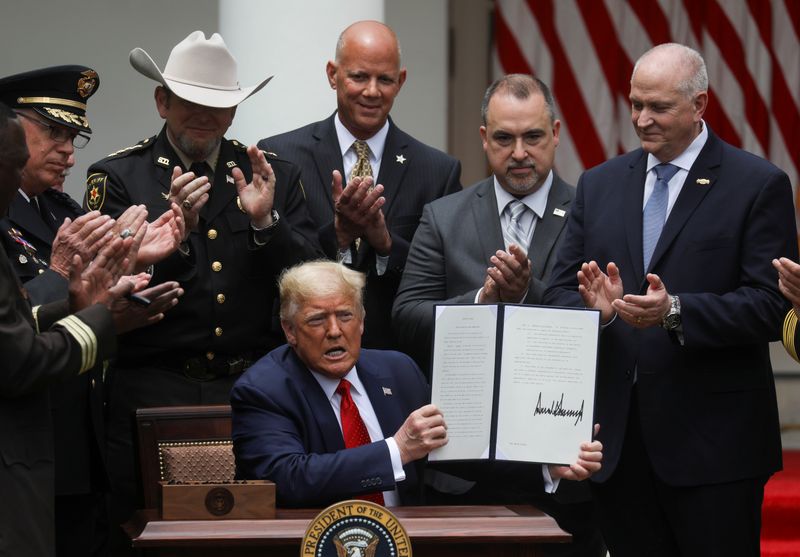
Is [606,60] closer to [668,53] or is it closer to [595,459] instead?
[668,53]

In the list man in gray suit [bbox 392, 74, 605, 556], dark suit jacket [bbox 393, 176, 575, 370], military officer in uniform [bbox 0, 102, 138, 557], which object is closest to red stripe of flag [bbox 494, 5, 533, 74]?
man in gray suit [bbox 392, 74, 605, 556]

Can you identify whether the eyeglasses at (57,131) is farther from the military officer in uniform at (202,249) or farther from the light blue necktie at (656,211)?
the light blue necktie at (656,211)

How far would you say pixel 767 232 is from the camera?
187 inches

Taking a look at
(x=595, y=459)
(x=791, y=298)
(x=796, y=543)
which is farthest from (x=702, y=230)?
(x=796, y=543)

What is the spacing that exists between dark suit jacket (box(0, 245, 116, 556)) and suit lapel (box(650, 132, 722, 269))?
1.85m

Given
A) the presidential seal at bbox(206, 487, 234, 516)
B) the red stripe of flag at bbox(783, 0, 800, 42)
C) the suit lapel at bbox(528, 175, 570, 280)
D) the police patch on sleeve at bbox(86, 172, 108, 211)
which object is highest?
the red stripe of flag at bbox(783, 0, 800, 42)

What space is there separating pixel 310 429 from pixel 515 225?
4.41 feet

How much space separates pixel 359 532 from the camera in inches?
153

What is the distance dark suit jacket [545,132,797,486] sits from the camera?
4754mm

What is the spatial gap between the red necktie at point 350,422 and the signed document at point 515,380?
0.96 ft

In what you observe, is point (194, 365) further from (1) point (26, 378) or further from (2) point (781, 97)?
(2) point (781, 97)

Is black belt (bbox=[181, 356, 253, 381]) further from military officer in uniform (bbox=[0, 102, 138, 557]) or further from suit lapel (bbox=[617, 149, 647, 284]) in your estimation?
suit lapel (bbox=[617, 149, 647, 284])

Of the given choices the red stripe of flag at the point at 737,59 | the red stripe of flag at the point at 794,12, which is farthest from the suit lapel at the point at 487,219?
the red stripe of flag at the point at 794,12

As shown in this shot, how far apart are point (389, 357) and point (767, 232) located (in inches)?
48.4
